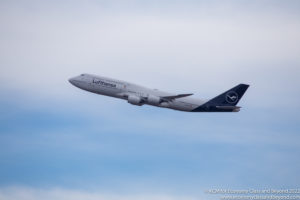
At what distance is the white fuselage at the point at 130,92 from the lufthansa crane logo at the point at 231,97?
6.82 m

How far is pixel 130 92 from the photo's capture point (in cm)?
12506

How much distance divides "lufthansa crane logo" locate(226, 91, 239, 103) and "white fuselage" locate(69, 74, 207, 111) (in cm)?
682

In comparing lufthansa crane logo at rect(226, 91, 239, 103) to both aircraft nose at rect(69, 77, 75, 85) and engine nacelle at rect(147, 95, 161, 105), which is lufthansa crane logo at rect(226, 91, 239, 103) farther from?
aircraft nose at rect(69, 77, 75, 85)

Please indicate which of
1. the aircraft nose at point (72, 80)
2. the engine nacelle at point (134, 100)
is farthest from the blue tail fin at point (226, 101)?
the aircraft nose at point (72, 80)

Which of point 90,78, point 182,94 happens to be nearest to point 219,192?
point 182,94

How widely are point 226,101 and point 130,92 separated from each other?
2218 centimetres

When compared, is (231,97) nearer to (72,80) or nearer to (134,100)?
(134,100)

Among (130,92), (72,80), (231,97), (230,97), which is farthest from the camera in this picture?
(231,97)

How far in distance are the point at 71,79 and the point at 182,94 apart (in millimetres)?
25157

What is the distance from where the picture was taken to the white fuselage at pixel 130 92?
124250 millimetres

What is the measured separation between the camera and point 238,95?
13150 centimetres

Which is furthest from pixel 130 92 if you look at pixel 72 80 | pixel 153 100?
pixel 72 80

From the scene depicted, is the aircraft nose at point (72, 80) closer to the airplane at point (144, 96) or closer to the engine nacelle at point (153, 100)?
the airplane at point (144, 96)

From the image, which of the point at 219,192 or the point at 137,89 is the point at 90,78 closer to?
the point at 137,89
